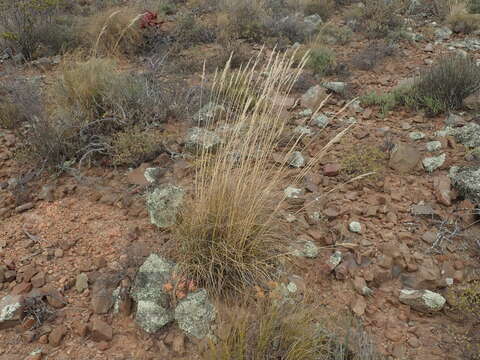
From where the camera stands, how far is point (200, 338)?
77.1 inches

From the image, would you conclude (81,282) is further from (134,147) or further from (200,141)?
(200,141)

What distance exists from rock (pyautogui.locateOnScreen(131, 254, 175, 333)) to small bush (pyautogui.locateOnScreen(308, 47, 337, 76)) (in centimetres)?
313

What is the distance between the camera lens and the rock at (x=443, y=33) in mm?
5305

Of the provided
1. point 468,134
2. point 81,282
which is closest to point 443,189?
point 468,134

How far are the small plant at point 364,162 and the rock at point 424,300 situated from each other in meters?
1.00

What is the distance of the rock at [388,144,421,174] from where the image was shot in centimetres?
305

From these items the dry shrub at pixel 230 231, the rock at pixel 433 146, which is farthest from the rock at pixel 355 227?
the rock at pixel 433 146

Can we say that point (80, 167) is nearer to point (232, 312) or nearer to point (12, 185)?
point (12, 185)

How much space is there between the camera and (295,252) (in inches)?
93.3

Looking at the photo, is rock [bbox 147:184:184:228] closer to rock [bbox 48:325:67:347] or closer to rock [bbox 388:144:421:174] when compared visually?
rock [bbox 48:325:67:347]

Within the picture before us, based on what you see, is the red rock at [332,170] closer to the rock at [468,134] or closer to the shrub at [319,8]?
the rock at [468,134]

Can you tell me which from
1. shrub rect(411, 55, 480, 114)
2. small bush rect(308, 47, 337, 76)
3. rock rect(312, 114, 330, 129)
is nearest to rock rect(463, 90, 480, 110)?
shrub rect(411, 55, 480, 114)

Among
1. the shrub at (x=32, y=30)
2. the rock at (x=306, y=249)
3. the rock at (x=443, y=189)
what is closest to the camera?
the rock at (x=306, y=249)

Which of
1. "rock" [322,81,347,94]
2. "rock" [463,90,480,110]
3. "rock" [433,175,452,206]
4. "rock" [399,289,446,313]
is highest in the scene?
"rock" [463,90,480,110]
